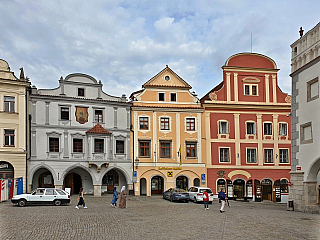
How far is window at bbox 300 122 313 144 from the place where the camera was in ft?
86.1

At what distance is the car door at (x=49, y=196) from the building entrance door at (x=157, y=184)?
1632 cm

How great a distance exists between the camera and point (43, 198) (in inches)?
1053

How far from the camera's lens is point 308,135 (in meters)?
26.5

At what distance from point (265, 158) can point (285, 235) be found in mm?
29234

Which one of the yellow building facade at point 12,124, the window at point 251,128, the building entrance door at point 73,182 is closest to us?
the yellow building facade at point 12,124

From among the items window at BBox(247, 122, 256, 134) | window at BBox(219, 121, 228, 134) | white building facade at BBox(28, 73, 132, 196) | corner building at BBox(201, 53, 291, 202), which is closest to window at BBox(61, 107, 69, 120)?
white building facade at BBox(28, 73, 132, 196)

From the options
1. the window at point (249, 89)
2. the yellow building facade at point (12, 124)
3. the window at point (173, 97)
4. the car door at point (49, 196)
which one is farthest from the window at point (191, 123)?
the car door at point (49, 196)

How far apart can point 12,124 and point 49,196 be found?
35.9ft

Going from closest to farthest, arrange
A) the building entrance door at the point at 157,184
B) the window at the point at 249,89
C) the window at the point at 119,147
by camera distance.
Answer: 1. the window at the point at 119,147
2. the building entrance door at the point at 157,184
3. the window at the point at 249,89

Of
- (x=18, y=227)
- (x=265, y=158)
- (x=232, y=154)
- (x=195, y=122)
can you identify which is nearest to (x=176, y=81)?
(x=195, y=122)

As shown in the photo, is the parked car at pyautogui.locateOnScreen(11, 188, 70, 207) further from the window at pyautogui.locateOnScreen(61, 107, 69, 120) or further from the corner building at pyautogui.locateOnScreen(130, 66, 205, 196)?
the corner building at pyautogui.locateOnScreen(130, 66, 205, 196)

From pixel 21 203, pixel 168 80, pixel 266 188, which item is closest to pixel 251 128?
pixel 266 188

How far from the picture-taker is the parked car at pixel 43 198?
26.1 metres

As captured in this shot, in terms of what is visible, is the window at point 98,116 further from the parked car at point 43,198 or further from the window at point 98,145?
the parked car at point 43,198
